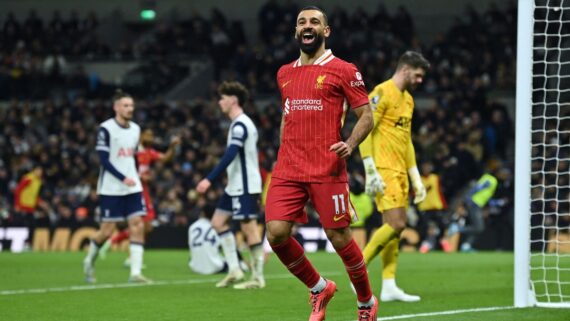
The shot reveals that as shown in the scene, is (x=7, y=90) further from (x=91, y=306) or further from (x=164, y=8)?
(x=91, y=306)

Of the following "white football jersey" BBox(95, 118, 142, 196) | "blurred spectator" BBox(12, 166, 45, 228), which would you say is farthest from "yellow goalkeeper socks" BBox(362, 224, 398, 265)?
"blurred spectator" BBox(12, 166, 45, 228)

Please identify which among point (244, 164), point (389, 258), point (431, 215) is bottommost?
point (389, 258)

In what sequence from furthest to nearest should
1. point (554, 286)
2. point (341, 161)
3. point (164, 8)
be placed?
point (164, 8) → point (554, 286) → point (341, 161)

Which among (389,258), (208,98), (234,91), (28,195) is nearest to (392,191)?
(389,258)

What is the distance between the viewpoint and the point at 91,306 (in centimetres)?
995

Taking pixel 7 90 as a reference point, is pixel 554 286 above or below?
below

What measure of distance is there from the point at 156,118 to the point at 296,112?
23.7m

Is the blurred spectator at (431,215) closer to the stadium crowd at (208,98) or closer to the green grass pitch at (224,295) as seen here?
the stadium crowd at (208,98)

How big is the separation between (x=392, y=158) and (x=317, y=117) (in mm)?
2914

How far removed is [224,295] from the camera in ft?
36.4

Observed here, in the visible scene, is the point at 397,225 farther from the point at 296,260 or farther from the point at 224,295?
the point at 296,260

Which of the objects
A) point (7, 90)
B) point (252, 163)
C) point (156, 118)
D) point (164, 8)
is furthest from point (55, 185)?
point (252, 163)

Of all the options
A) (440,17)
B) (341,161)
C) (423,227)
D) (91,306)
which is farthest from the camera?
(440,17)

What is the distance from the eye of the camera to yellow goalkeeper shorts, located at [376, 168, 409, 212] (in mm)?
10227
